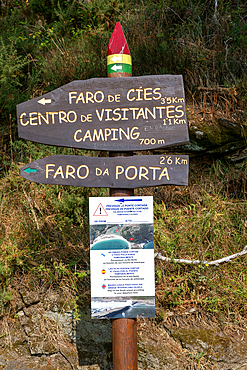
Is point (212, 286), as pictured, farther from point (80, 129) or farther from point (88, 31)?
point (88, 31)

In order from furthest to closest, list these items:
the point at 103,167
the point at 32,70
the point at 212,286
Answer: the point at 32,70
the point at 212,286
the point at 103,167

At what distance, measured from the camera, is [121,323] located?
2.23 metres

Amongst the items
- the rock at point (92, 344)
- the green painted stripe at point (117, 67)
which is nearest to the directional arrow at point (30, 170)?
the green painted stripe at point (117, 67)

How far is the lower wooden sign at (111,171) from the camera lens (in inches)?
85.3

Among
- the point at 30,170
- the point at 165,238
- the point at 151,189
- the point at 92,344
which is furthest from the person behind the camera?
the point at 151,189

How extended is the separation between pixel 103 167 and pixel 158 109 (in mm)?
549

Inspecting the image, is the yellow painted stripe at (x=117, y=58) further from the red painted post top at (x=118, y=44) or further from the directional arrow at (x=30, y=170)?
the directional arrow at (x=30, y=170)

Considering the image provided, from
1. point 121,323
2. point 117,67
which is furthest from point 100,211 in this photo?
point 117,67

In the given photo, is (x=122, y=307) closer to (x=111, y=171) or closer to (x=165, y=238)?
(x=111, y=171)

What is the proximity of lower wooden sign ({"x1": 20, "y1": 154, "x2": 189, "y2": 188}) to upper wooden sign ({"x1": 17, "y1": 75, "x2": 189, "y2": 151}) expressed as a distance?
0.34 feet

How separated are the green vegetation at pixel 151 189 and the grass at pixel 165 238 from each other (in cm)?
1

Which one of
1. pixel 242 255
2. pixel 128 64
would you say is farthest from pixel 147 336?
pixel 128 64

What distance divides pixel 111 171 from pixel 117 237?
0.47m

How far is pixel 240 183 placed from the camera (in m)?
3.99
